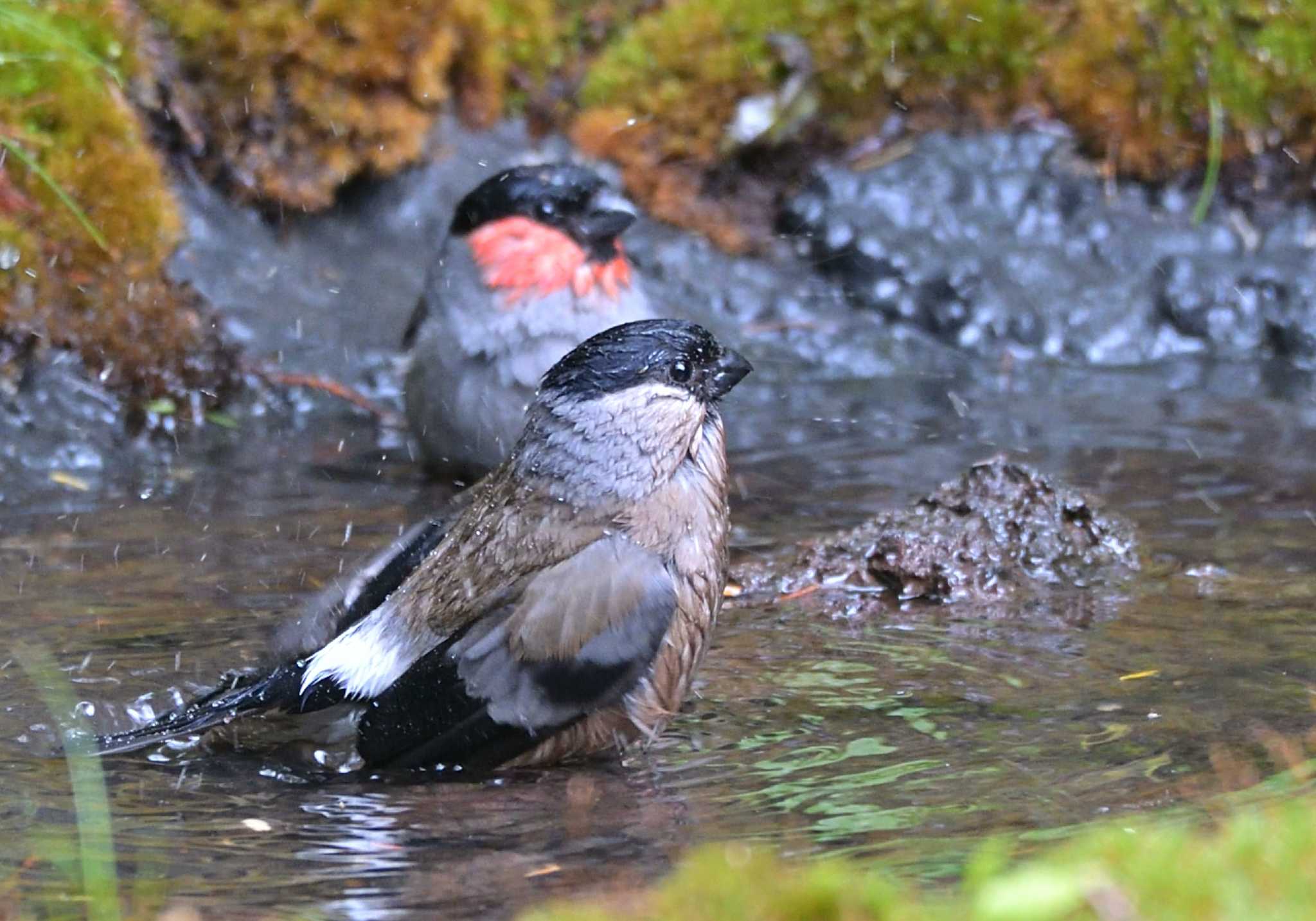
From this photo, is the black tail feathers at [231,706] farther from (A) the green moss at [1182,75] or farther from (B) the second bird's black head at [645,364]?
(A) the green moss at [1182,75]

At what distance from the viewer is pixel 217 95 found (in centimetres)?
786

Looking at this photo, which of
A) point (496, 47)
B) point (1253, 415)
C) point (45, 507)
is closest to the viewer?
point (45, 507)

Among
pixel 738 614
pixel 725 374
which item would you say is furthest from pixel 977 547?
pixel 725 374

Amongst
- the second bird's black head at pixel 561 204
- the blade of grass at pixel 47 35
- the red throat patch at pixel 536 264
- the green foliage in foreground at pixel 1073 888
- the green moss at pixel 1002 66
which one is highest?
the blade of grass at pixel 47 35

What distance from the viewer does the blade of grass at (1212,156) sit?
25.5 feet

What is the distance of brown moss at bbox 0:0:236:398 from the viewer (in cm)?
700

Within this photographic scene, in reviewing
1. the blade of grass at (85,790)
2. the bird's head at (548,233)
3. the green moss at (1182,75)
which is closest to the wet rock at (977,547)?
the bird's head at (548,233)

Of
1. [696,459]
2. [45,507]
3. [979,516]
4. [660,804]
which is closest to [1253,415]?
[979,516]

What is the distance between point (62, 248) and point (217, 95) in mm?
1129

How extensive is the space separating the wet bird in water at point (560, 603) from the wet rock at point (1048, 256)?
4017mm

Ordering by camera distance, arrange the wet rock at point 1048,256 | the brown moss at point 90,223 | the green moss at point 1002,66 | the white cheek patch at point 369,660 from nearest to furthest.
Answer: the white cheek patch at point 369,660 → the brown moss at point 90,223 → the wet rock at point 1048,256 → the green moss at point 1002,66

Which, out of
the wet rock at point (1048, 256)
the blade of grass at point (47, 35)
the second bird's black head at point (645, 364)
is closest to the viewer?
the second bird's black head at point (645, 364)

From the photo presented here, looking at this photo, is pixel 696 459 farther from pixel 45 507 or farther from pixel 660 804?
pixel 45 507

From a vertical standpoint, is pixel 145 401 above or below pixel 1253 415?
above
